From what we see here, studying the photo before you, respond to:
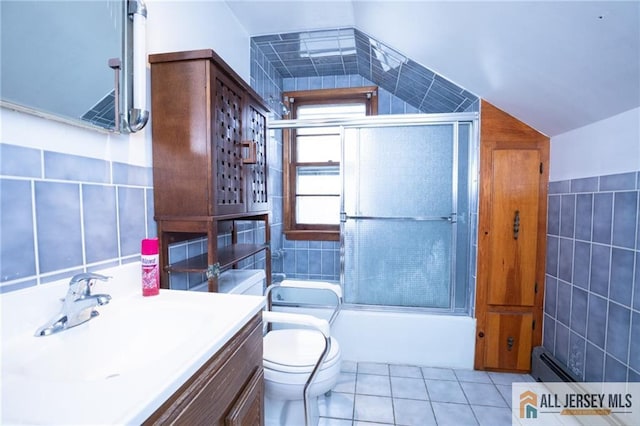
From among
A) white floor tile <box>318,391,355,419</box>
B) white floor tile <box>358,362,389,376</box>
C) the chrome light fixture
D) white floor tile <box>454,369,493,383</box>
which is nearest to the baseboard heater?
white floor tile <box>454,369,493,383</box>

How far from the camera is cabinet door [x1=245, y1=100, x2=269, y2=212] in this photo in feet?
4.46

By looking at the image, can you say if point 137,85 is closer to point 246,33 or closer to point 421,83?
point 246,33

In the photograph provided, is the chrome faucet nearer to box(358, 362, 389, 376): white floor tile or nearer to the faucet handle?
the faucet handle

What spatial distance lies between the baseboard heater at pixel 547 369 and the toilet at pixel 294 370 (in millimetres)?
1258

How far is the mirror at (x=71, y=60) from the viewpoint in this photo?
63 cm

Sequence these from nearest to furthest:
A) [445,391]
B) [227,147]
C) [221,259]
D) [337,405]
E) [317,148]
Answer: [227,147], [221,259], [337,405], [445,391], [317,148]

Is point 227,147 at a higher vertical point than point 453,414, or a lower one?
higher

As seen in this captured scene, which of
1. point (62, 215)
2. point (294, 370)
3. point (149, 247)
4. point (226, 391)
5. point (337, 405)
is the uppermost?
point (62, 215)

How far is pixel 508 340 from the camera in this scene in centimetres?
181

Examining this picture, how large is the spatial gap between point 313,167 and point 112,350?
228 centimetres

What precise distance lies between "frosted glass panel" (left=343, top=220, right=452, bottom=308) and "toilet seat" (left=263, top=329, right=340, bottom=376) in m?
0.69

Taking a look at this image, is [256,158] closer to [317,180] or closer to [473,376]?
[317,180]

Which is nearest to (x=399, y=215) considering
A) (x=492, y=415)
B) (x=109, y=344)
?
(x=492, y=415)

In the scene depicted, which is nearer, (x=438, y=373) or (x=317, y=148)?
(x=438, y=373)
